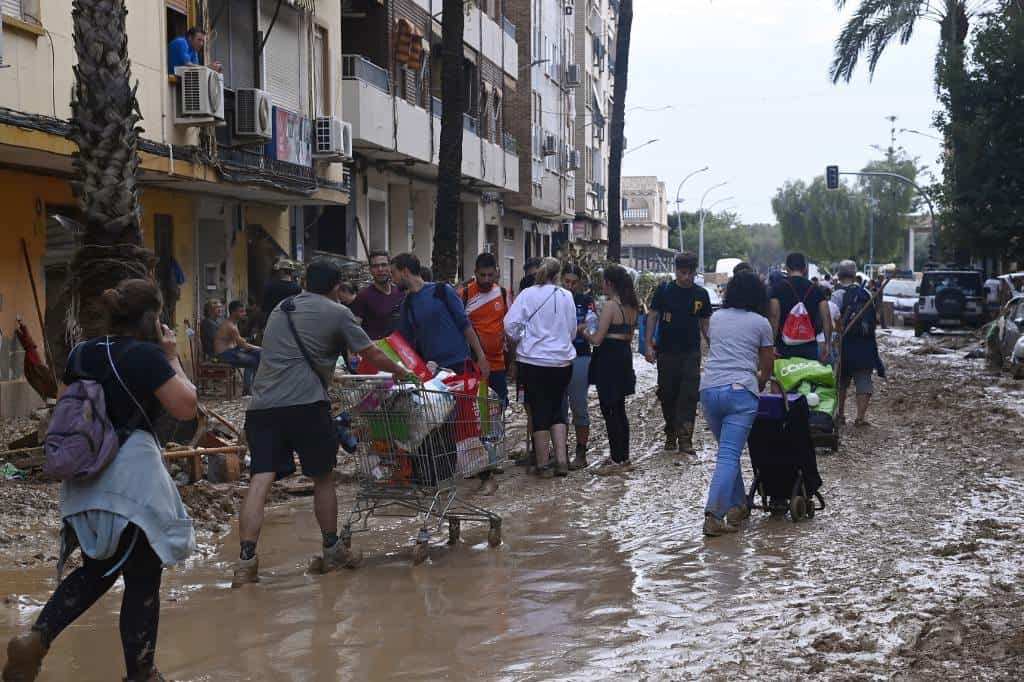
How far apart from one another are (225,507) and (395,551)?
1.95m

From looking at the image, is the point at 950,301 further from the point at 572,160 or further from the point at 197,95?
the point at 197,95

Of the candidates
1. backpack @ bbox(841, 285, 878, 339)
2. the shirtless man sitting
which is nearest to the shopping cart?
the shirtless man sitting

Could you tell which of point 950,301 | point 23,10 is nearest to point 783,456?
point 23,10

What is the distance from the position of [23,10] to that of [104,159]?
5.42 meters

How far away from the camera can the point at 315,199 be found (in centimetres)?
2452

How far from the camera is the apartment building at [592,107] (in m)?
63.0

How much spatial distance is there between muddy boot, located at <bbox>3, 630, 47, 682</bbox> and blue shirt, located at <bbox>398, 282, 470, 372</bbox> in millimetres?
5014

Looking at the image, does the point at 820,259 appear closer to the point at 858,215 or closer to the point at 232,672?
the point at 858,215

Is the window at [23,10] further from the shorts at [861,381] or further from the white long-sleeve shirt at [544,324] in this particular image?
the shorts at [861,381]

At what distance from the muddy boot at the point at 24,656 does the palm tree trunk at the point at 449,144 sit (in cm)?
1175

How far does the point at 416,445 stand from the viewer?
7879mm

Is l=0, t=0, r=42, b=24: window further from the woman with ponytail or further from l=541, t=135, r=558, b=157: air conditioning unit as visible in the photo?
l=541, t=135, r=558, b=157: air conditioning unit

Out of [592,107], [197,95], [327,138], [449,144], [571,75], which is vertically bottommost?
[449,144]

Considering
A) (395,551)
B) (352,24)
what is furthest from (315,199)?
(395,551)
